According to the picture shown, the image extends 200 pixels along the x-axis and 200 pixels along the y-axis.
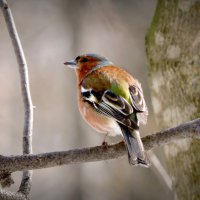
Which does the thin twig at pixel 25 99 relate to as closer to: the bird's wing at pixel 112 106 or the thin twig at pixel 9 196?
the thin twig at pixel 9 196

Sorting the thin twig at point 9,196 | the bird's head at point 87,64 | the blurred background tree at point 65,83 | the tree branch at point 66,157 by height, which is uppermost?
the tree branch at point 66,157

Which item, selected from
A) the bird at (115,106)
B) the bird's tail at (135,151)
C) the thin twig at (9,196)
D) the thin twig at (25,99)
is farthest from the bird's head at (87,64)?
the thin twig at (9,196)

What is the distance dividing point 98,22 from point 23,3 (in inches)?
53.0

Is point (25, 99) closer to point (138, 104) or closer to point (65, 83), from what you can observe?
point (138, 104)

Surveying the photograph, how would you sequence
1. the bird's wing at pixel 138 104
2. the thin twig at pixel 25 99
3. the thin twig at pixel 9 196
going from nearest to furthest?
the thin twig at pixel 9 196 → the thin twig at pixel 25 99 → the bird's wing at pixel 138 104

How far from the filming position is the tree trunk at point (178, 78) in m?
4.09

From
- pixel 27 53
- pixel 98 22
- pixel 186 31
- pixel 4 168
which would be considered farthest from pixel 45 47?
pixel 4 168

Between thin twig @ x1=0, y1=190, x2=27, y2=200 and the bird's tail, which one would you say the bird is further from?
thin twig @ x1=0, y1=190, x2=27, y2=200

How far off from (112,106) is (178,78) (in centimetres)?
66

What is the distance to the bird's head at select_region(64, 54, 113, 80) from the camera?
480cm

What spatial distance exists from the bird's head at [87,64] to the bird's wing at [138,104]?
0.77 meters

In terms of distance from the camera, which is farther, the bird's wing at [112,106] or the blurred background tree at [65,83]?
the blurred background tree at [65,83]

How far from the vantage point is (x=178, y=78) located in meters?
4.19

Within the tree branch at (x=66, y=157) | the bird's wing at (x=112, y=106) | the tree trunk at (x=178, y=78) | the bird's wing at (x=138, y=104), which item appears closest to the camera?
Answer: the tree branch at (x=66, y=157)
